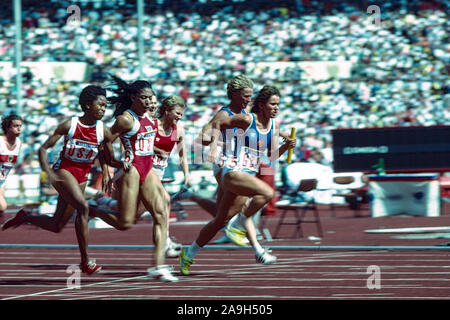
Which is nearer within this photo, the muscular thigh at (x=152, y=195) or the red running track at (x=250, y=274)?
the red running track at (x=250, y=274)

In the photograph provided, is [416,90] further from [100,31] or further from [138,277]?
[138,277]

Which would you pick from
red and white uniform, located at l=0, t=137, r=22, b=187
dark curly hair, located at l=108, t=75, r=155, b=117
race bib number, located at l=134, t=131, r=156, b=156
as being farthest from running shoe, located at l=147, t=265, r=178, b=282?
red and white uniform, located at l=0, t=137, r=22, b=187

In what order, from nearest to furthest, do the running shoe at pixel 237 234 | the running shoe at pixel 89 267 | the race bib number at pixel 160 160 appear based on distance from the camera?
the running shoe at pixel 89 267, the race bib number at pixel 160 160, the running shoe at pixel 237 234

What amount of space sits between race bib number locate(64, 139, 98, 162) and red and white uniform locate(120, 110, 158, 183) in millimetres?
324

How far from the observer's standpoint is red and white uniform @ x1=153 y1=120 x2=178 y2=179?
37.4ft

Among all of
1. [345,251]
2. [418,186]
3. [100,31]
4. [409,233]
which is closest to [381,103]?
[418,186]

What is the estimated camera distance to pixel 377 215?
18484 mm

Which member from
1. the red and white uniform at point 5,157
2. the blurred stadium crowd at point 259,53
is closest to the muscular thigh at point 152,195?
the red and white uniform at point 5,157

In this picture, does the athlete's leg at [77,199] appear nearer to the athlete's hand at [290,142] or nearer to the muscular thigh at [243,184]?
A: the muscular thigh at [243,184]

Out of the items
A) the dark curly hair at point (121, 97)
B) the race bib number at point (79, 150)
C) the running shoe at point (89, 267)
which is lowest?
the running shoe at point (89, 267)

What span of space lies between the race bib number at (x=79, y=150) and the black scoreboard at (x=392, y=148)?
542 inches

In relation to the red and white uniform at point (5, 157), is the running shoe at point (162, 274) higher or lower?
lower

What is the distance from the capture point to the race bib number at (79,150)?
9.15 meters
